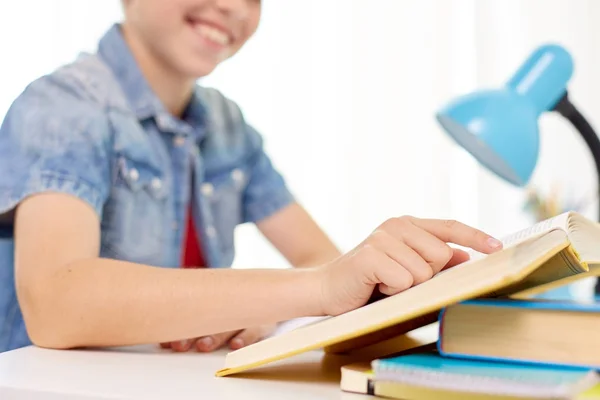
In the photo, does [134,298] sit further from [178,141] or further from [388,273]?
[178,141]

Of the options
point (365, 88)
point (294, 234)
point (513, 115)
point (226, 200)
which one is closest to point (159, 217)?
point (226, 200)

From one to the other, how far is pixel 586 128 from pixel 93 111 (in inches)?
22.6

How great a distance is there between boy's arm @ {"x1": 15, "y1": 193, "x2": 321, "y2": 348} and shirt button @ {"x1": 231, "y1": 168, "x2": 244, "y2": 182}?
1.29 ft

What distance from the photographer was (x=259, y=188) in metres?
1.07

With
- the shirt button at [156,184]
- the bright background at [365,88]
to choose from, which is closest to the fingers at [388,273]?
the shirt button at [156,184]

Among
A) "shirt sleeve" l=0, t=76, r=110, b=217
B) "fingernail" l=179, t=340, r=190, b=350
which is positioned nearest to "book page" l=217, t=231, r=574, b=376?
"fingernail" l=179, t=340, r=190, b=350

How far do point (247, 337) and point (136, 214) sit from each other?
0.91 feet

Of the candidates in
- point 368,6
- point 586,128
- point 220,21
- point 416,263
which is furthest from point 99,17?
point 416,263

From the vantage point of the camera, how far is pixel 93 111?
773mm

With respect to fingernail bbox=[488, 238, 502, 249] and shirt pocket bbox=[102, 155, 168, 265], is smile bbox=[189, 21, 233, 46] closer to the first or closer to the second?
shirt pocket bbox=[102, 155, 168, 265]

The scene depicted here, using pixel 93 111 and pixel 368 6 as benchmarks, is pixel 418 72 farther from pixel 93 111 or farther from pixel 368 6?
pixel 93 111

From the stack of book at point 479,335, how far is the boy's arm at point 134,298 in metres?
0.09

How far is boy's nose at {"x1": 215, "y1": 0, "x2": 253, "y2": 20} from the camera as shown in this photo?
0.93 metres

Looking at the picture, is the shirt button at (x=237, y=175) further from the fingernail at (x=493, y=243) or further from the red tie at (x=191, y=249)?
the fingernail at (x=493, y=243)
